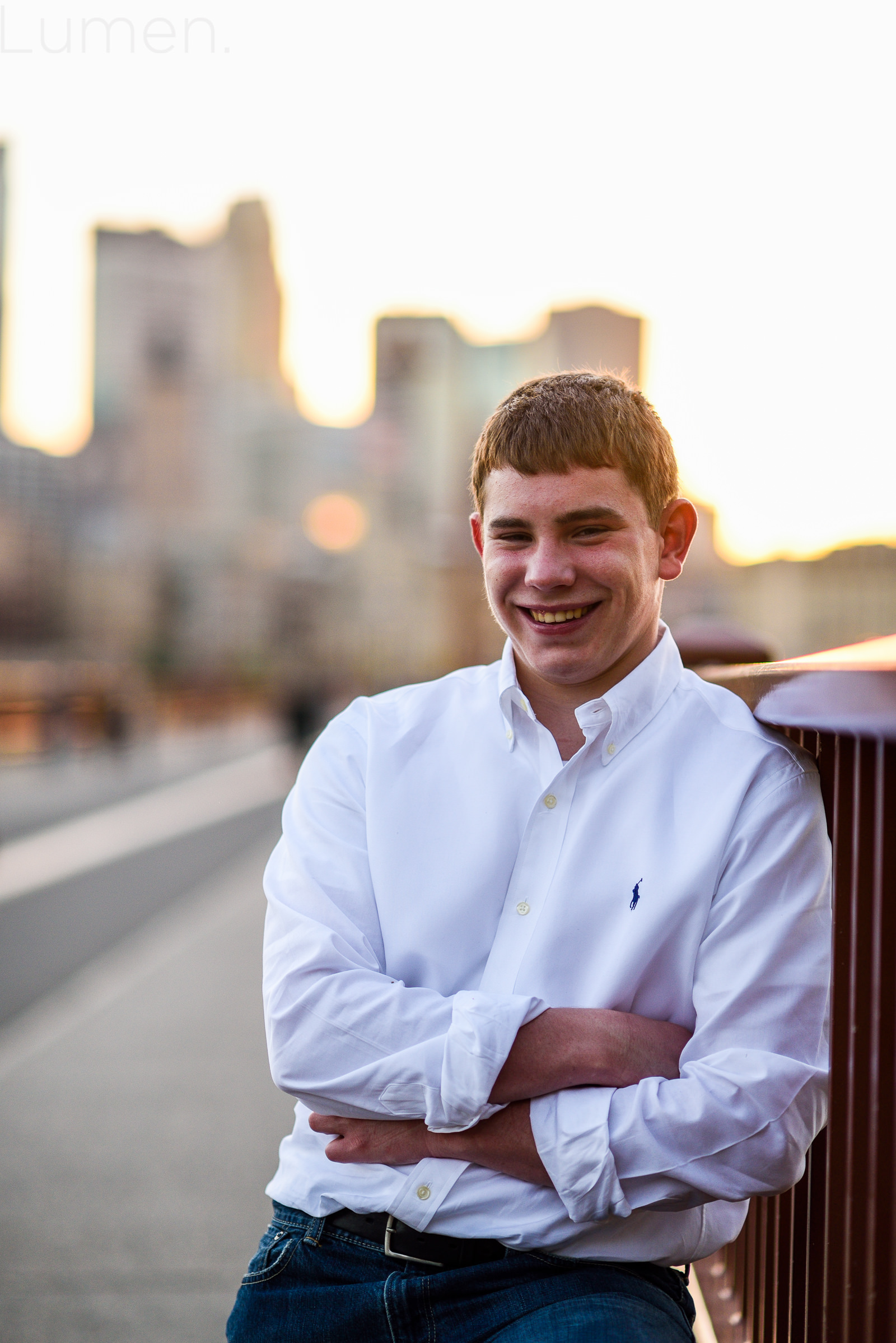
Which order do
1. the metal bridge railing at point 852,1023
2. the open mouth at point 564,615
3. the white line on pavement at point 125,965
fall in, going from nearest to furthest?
1. the metal bridge railing at point 852,1023
2. the open mouth at point 564,615
3. the white line on pavement at point 125,965

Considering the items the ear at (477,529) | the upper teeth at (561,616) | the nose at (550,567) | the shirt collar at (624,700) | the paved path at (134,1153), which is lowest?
the paved path at (134,1153)

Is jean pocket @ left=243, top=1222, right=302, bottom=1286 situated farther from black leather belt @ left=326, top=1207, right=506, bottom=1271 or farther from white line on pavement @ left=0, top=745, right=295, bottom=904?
white line on pavement @ left=0, top=745, right=295, bottom=904

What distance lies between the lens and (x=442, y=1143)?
1.95m

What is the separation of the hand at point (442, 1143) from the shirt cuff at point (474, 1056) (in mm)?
18

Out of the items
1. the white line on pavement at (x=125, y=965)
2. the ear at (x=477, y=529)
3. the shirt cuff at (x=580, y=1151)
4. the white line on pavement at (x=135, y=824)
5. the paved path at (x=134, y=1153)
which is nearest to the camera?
the shirt cuff at (x=580, y=1151)

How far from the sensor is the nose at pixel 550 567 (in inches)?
85.0

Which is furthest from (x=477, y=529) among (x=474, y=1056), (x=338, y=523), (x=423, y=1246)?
(x=338, y=523)

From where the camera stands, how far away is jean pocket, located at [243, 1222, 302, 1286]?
2.06 m

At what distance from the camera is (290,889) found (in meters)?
2.21

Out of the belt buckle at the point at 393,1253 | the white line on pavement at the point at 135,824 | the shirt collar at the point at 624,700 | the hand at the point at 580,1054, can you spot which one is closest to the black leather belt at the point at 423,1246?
the belt buckle at the point at 393,1253

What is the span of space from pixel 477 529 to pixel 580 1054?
3.19 ft

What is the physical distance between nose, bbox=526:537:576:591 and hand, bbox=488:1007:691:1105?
2.22ft

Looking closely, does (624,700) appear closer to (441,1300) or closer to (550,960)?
(550,960)

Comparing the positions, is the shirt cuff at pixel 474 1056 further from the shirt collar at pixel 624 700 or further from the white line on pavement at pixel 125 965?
the white line on pavement at pixel 125 965
